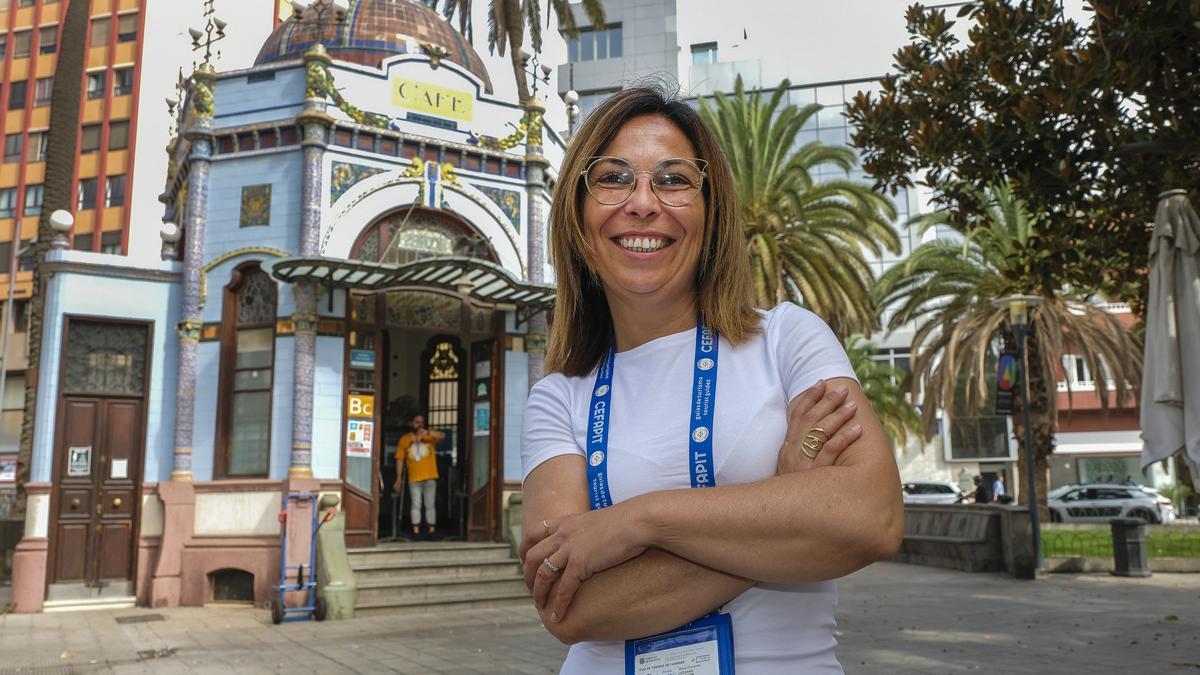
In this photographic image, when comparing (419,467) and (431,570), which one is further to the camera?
(419,467)

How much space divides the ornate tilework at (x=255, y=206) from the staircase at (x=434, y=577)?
541 centimetres

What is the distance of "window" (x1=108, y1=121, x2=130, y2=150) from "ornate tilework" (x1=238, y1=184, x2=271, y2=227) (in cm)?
3636

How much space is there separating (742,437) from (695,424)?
0.08 metres

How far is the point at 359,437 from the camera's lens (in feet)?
47.9

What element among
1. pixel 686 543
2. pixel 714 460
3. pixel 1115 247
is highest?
pixel 1115 247

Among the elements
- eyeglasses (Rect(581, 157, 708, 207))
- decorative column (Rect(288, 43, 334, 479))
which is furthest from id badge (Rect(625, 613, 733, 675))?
decorative column (Rect(288, 43, 334, 479))

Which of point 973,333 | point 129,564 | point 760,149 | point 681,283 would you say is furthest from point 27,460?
point 973,333

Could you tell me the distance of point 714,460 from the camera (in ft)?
5.28

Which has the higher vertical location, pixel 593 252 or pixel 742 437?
pixel 593 252

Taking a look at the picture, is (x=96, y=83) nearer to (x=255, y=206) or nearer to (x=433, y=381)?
(x=255, y=206)

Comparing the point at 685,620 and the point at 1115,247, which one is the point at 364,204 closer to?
the point at 1115,247

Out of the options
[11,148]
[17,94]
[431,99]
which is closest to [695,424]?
[431,99]

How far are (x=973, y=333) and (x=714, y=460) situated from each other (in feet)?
76.8

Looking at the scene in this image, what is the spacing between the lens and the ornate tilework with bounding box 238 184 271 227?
15008 millimetres
